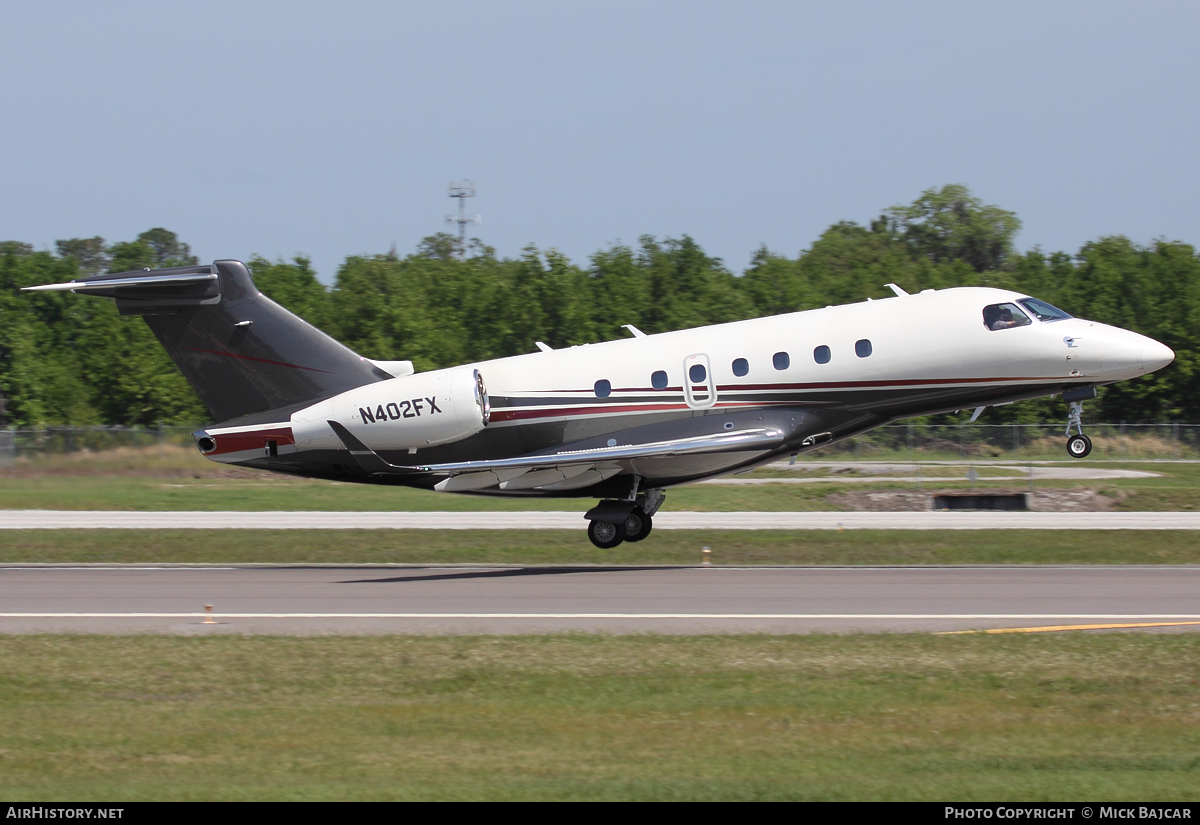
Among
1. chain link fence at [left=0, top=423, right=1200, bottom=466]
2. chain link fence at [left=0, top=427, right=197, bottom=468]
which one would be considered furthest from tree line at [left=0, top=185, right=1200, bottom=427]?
chain link fence at [left=0, top=427, right=197, bottom=468]

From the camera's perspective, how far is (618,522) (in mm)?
23734

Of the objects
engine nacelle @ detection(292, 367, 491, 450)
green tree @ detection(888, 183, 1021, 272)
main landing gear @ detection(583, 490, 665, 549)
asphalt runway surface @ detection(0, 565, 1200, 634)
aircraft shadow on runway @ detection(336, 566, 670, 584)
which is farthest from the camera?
green tree @ detection(888, 183, 1021, 272)

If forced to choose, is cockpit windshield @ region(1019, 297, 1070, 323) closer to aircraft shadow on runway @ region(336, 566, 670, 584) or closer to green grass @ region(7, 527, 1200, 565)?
green grass @ region(7, 527, 1200, 565)

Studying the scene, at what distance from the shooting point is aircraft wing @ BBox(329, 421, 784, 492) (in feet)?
72.9

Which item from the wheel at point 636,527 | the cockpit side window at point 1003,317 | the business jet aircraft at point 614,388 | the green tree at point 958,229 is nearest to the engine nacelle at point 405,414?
the business jet aircraft at point 614,388

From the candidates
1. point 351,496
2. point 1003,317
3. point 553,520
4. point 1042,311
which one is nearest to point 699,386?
point 1003,317

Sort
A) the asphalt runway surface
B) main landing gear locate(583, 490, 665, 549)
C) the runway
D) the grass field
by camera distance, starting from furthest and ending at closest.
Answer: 1. the grass field
2. the runway
3. main landing gear locate(583, 490, 665, 549)
4. the asphalt runway surface

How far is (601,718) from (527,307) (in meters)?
49.7

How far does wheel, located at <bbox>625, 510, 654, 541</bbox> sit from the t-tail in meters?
5.38

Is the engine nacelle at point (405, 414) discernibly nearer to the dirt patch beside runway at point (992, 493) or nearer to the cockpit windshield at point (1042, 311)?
the cockpit windshield at point (1042, 311)

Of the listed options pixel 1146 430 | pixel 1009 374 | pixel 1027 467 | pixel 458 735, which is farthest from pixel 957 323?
pixel 1146 430

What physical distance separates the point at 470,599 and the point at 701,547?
295 inches

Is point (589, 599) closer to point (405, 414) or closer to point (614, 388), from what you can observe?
point (614, 388)
